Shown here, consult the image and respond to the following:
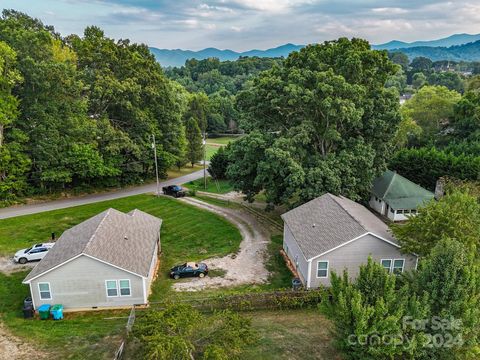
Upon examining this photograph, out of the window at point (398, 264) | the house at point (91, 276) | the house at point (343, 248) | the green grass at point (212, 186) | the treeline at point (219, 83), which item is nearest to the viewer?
the house at point (91, 276)

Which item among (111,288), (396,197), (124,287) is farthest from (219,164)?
(111,288)

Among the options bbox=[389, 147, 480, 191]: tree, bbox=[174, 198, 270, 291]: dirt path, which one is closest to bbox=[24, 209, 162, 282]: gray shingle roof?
bbox=[174, 198, 270, 291]: dirt path

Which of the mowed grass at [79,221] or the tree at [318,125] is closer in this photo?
the mowed grass at [79,221]

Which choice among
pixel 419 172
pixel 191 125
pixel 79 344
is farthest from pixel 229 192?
pixel 79 344

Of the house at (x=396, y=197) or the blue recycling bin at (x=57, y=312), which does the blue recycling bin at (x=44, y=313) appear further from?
the house at (x=396, y=197)

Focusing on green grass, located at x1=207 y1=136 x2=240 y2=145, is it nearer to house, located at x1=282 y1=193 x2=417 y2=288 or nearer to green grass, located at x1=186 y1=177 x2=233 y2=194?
green grass, located at x1=186 y1=177 x2=233 y2=194

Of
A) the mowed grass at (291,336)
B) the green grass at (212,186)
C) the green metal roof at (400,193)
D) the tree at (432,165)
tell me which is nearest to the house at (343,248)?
the mowed grass at (291,336)

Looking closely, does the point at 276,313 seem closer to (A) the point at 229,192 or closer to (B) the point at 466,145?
A: (A) the point at 229,192
